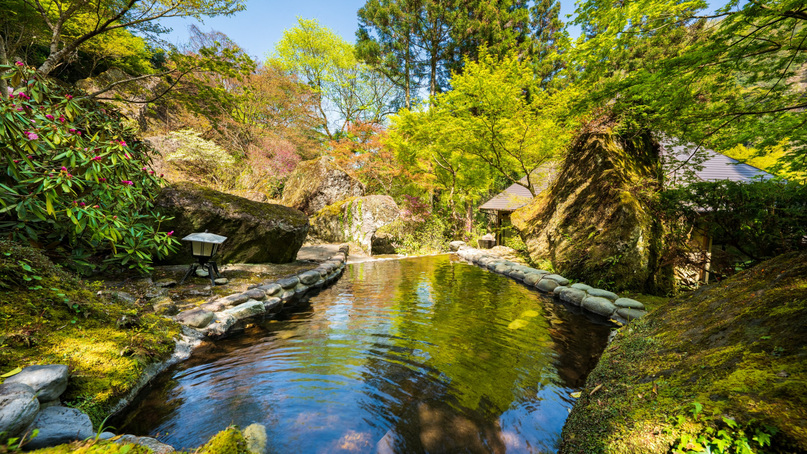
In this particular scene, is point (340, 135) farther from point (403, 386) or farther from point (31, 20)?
point (403, 386)

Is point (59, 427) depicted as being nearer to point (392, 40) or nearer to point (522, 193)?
point (522, 193)

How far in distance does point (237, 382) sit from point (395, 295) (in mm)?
3965

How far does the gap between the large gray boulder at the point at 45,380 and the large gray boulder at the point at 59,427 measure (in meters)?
0.11

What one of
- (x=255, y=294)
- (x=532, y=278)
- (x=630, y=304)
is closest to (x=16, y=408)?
(x=255, y=294)

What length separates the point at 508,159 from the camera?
11930 mm

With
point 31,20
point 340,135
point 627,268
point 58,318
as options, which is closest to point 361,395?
point 58,318

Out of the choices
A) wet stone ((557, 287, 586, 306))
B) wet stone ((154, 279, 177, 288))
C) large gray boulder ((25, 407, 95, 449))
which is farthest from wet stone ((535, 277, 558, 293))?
wet stone ((154, 279, 177, 288))

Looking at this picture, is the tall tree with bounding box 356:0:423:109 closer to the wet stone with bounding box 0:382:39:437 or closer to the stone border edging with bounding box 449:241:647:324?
the stone border edging with bounding box 449:241:647:324

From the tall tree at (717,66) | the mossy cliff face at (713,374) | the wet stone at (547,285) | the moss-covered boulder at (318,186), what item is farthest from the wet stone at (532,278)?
the moss-covered boulder at (318,186)

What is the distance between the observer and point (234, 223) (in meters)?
6.69

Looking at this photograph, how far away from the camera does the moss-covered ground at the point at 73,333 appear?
85.0 inches

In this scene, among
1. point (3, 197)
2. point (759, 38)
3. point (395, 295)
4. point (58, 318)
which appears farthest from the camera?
point (395, 295)

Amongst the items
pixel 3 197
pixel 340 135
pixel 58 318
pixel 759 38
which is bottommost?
pixel 58 318

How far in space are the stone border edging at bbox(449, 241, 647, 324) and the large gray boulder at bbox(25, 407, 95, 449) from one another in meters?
5.79
